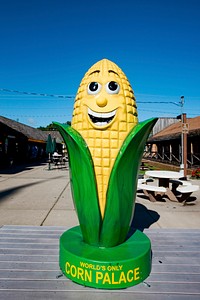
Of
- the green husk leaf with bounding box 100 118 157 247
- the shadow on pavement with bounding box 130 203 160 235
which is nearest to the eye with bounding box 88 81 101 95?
the green husk leaf with bounding box 100 118 157 247

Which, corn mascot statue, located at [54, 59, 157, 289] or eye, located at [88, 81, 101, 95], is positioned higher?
eye, located at [88, 81, 101, 95]

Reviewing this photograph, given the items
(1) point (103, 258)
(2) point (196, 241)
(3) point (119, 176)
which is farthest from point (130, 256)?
(2) point (196, 241)

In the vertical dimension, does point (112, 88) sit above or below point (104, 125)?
above

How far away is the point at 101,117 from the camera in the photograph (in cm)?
248

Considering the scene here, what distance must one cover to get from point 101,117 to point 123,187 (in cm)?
80

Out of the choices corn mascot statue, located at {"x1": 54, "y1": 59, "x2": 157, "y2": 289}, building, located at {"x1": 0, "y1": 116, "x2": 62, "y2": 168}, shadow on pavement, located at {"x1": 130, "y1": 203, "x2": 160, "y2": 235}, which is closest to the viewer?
corn mascot statue, located at {"x1": 54, "y1": 59, "x2": 157, "y2": 289}

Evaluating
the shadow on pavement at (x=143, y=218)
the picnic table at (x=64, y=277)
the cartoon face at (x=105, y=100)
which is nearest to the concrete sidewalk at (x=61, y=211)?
the shadow on pavement at (x=143, y=218)

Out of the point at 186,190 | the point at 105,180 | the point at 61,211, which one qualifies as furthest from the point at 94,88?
the point at 186,190

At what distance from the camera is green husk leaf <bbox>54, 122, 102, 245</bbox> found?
7.79 feet

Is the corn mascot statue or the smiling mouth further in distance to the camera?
the smiling mouth

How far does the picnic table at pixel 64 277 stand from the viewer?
215 cm

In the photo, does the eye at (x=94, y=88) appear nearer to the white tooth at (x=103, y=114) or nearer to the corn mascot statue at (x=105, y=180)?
the corn mascot statue at (x=105, y=180)

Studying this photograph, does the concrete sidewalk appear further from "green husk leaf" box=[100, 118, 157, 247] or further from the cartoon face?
the cartoon face

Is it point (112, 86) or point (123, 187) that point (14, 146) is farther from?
point (123, 187)
